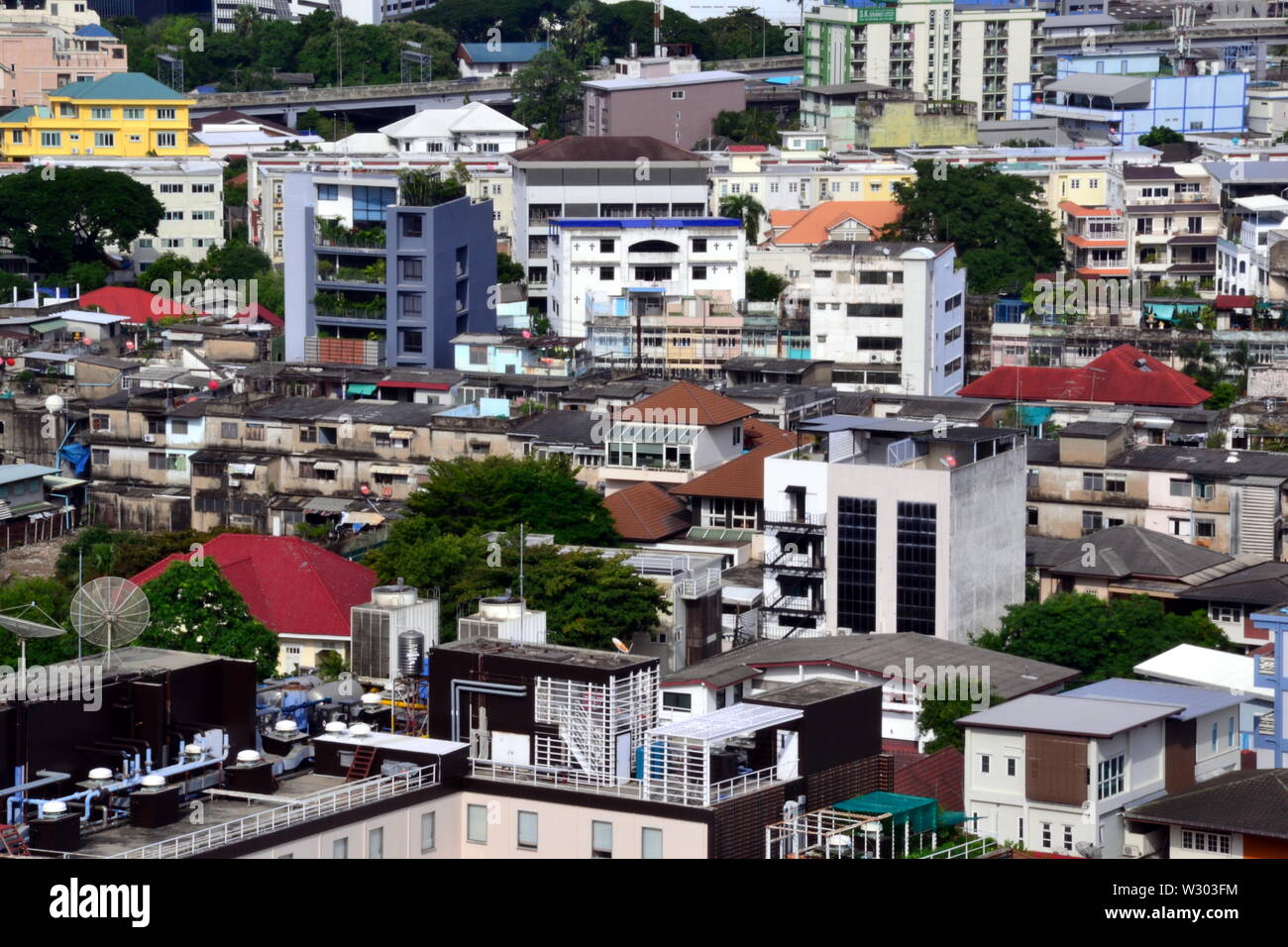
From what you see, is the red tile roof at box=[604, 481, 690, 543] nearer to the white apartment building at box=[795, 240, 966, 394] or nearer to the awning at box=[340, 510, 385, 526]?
the awning at box=[340, 510, 385, 526]

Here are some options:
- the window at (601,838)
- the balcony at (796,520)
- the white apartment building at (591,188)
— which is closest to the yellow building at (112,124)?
the white apartment building at (591,188)

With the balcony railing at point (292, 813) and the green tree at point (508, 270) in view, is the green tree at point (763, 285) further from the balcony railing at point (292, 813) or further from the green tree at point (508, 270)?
the balcony railing at point (292, 813)

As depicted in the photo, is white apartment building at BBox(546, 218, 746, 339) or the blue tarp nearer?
the blue tarp

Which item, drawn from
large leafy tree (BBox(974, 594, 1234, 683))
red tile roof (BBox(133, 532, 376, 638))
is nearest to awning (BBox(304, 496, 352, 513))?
red tile roof (BBox(133, 532, 376, 638))

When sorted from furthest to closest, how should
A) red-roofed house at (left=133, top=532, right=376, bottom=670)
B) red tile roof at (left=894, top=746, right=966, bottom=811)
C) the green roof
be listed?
the green roof → red-roofed house at (left=133, top=532, right=376, bottom=670) → red tile roof at (left=894, top=746, right=966, bottom=811)

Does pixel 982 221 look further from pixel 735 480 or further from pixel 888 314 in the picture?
pixel 735 480

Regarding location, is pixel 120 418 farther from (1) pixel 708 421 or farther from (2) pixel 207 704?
(2) pixel 207 704

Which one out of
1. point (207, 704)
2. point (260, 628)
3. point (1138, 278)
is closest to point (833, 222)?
point (1138, 278)
